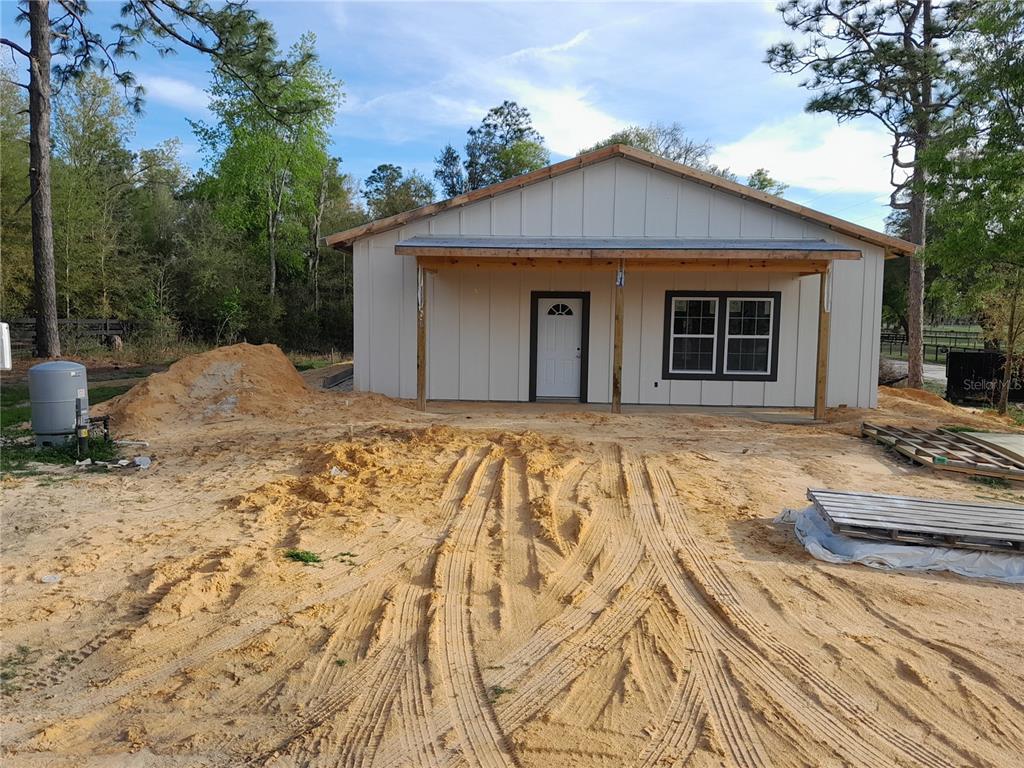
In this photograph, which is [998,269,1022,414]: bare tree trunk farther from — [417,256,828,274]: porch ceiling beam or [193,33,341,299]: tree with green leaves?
[193,33,341,299]: tree with green leaves

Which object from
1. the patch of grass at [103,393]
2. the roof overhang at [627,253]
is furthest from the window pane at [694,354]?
the patch of grass at [103,393]

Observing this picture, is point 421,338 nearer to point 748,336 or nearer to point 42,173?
point 748,336

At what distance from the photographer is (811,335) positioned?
42.5 ft

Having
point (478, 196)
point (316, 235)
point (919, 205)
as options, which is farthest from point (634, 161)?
point (316, 235)

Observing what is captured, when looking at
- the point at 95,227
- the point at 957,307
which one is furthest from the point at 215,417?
the point at 95,227

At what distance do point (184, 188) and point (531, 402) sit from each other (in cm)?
2921

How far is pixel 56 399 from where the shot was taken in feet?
26.5

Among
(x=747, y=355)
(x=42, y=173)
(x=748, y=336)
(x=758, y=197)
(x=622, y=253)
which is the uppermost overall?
(x=42, y=173)

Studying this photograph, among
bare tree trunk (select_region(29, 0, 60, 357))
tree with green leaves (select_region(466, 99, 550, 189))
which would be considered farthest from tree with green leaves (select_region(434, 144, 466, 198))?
bare tree trunk (select_region(29, 0, 60, 357))

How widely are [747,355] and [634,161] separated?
4065 millimetres

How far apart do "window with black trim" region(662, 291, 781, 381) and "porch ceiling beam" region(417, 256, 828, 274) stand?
751mm

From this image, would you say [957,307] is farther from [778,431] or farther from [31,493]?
[31,493]

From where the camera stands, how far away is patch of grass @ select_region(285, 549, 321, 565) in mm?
5058

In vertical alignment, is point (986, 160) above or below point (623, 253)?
above
